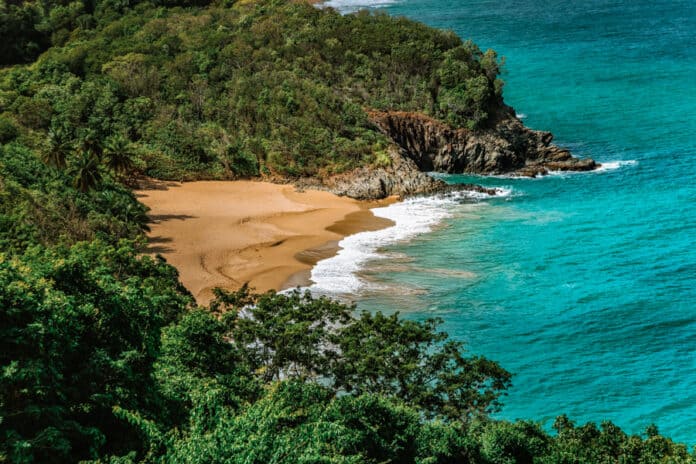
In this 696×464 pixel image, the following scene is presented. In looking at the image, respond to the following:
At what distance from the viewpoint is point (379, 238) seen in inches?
2164

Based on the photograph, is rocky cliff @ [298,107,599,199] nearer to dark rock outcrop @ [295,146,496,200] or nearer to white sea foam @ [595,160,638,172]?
white sea foam @ [595,160,638,172]

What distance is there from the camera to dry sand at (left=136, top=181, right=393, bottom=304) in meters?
49.2

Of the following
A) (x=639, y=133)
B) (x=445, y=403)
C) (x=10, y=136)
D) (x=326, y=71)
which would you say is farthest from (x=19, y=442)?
(x=639, y=133)

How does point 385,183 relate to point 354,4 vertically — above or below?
below

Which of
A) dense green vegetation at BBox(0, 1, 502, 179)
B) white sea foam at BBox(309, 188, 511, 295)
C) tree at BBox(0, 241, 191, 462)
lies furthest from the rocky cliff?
tree at BBox(0, 241, 191, 462)

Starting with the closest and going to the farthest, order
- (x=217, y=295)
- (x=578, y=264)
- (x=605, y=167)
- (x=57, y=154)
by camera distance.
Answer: (x=217, y=295)
(x=578, y=264)
(x=57, y=154)
(x=605, y=167)

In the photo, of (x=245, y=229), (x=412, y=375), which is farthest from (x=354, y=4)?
(x=412, y=375)

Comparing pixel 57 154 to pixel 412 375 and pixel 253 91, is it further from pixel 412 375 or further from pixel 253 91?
pixel 412 375

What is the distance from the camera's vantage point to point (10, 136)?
63094mm

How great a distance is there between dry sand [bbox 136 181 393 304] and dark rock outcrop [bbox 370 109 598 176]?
1044cm

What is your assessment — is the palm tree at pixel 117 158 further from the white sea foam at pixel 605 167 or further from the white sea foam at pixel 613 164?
the white sea foam at pixel 613 164

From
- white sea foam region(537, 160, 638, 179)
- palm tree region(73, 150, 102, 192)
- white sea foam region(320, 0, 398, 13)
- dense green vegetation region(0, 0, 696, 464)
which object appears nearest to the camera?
dense green vegetation region(0, 0, 696, 464)

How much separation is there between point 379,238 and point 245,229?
9.43 m

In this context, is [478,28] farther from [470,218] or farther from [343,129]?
[470,218]
